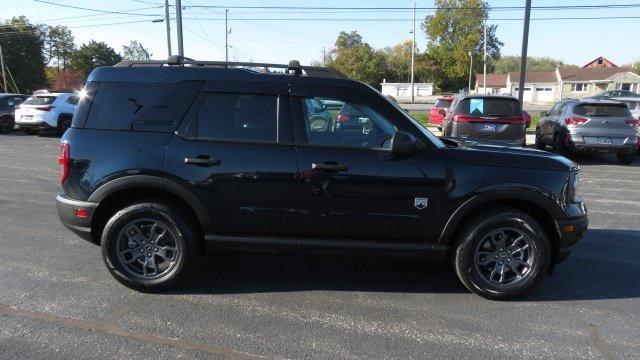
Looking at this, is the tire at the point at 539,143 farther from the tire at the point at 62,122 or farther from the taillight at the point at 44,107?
the taillight at the point at 44,107

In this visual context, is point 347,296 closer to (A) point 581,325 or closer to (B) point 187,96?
(A) point 581,325

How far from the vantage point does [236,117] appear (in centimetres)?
421

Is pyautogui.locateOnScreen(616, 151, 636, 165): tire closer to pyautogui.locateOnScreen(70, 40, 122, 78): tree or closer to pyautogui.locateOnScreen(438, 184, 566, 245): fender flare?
pyautogui.locateOnScreen(438, 184, 566, 245): fender flare

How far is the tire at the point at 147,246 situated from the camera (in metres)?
4.22

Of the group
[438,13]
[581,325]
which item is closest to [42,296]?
[581,325]

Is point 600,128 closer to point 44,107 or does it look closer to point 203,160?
point 203,160

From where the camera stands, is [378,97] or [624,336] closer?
[624,336]

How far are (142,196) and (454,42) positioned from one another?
9437 centimetres

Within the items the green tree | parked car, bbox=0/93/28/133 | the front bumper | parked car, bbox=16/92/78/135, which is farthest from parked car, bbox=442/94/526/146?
the green tree

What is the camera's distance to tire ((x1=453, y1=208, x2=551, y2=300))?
4.11 m

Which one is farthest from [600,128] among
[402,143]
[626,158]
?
[402,143]

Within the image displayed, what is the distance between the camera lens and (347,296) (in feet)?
14.1

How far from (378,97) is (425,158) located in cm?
66

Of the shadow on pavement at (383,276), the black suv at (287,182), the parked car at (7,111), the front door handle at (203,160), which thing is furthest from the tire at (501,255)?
the parked car at (7,111)
